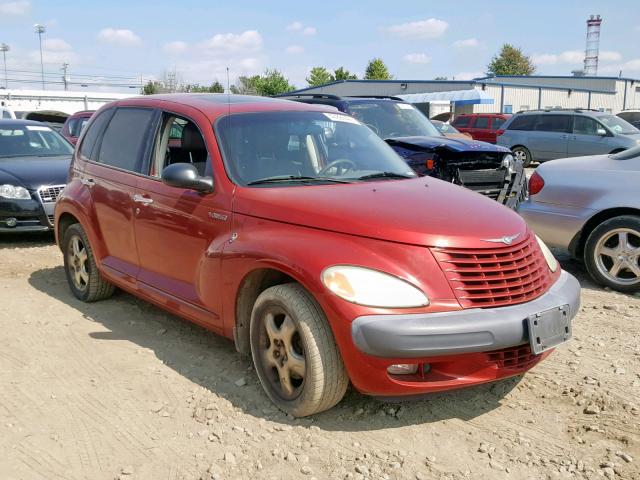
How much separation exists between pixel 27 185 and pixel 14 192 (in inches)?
6.8

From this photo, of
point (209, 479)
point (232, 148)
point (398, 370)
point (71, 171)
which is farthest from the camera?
point (71, 171)

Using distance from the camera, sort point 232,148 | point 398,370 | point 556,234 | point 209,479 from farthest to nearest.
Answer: point 556,234
point 232,148
point 398,370
point 209,479

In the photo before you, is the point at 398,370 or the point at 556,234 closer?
the point at 398,370

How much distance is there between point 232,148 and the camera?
4.11 metres

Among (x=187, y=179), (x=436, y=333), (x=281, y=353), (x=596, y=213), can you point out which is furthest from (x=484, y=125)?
(x=436, y=333)

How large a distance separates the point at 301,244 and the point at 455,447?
1295 mm

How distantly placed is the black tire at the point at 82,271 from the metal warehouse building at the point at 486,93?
3147cm

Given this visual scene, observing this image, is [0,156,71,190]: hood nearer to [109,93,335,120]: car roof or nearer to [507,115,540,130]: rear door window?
[109,93,335,120]: car roof

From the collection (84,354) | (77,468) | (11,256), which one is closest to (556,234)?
(84,354)

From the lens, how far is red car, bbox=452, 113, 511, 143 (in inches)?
906

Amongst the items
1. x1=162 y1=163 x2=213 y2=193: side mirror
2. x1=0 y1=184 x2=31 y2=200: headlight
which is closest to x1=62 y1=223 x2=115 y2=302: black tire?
x1=162 y1=163 x2=213 y2=193: side mirror

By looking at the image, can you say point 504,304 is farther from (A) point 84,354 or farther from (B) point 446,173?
(B) point 446,173

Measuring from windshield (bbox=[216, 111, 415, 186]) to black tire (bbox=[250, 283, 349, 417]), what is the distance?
2.84 ft

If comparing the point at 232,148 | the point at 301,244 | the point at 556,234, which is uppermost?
the point at 232,148
